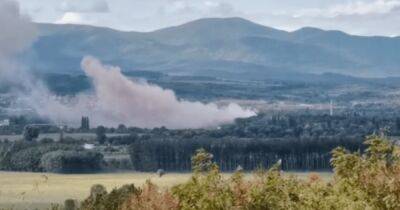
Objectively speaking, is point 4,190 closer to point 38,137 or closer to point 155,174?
point 155,174

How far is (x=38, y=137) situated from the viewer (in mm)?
170625

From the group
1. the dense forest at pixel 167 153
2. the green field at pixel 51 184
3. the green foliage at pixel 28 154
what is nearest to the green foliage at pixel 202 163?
the green field at pixel 51 184

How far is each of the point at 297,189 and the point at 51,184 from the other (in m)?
79.8

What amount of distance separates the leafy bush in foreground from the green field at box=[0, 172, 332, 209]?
47.5m

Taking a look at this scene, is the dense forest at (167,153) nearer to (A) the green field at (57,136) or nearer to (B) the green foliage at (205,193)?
(A) the green field at (57,136)

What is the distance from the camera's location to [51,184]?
111 m

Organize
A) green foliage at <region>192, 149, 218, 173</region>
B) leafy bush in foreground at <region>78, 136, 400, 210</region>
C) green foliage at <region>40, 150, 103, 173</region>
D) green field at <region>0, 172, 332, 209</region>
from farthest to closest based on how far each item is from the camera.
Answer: green foliage at <region>40, 150, 103, 173</region>
green field at <region>0, 172, 332, 209</region>
green foliage at <region>192, 149, 218, 173</region>
leafy bush in foreground at <region>78, 136, 400, 210</region>

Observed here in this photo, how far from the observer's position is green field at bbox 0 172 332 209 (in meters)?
89.8

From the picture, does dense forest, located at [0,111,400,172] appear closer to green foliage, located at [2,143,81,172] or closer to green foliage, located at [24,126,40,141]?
green foliage, located at [2,143,81,172]

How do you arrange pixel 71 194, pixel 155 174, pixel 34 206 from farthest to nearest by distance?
1. pixel 155 174
2. pixel 71 194
3. pixel 34 206

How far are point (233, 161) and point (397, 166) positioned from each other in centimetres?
10463

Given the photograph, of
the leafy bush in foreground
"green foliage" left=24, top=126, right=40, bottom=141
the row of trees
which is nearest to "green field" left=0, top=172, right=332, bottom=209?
the row of trees

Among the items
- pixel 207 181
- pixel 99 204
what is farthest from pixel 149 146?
pixel 207 181

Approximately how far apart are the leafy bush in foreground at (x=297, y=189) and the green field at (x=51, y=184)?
47.5 meters
